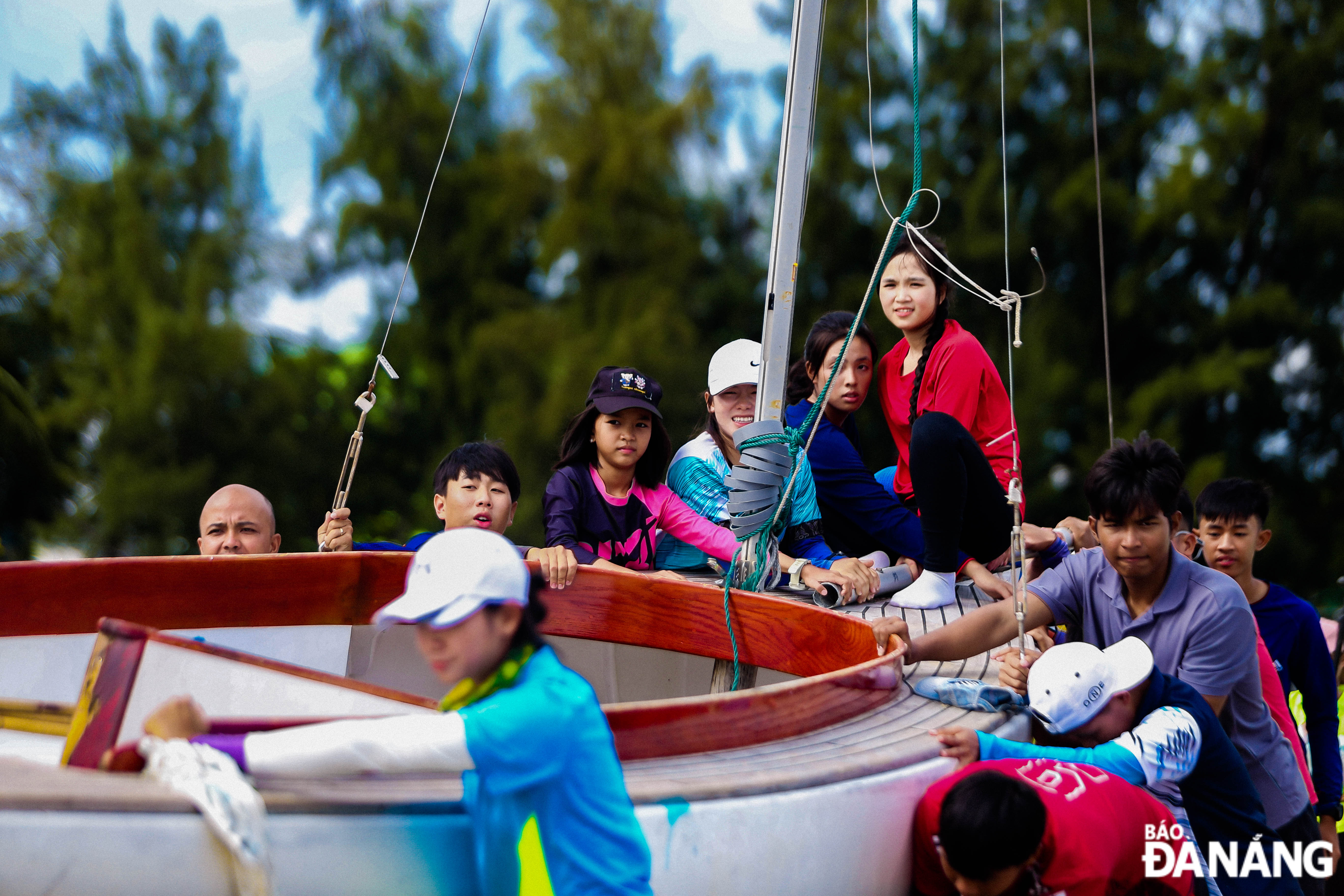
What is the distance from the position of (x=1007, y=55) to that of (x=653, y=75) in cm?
296

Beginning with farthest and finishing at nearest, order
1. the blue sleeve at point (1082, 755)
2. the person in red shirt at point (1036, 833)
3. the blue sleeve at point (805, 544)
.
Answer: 1. the blue sleeve at point (805, 544)
2. the blue sleeve at point (1082, 755)
3. the person in red shirt at point (1036, 833)

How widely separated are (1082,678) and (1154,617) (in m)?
0.27

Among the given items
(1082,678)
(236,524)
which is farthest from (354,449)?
(1082,678)

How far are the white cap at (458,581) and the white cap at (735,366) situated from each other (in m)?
1.89

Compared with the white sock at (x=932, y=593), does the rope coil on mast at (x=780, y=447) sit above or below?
above

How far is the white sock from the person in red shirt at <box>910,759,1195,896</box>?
99 centimetres

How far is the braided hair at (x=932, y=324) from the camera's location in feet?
10.2

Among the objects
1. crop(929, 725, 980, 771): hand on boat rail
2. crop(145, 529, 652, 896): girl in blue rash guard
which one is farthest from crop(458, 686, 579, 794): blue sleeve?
crop(929, 725, 980, 771): hand on boat rail

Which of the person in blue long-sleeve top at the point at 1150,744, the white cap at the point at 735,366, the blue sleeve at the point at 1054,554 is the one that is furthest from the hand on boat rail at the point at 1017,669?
the white cap at the point at 735,366

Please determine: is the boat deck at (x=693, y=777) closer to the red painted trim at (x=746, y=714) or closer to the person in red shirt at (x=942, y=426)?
the red painted trim at (x=746, y=714)

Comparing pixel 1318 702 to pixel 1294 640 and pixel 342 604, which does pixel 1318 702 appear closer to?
pixel 1294 640

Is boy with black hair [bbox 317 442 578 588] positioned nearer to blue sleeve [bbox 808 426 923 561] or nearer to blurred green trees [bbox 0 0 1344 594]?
blue sleeve [bbox 808 426 923 561]

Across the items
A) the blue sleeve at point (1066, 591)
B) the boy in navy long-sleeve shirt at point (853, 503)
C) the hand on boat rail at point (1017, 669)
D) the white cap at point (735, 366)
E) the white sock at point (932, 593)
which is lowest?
the hand on boat rail at point (1017, 669)

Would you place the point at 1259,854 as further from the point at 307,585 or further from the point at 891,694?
the point at 307,585
